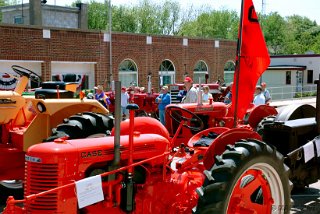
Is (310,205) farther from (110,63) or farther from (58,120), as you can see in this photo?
(110,63)

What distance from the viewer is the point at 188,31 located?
2244 inches

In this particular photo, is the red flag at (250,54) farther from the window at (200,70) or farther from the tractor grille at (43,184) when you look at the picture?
the window at (200,70)

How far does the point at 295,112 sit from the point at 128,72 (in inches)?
727

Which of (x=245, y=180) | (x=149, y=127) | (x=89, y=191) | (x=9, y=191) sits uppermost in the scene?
(x=149, y=127)

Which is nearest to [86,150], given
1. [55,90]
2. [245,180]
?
[245,180]

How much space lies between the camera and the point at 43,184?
3.48 metres

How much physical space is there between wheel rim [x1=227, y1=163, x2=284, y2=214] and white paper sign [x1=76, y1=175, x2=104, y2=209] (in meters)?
1.35

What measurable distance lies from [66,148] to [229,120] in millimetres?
5118

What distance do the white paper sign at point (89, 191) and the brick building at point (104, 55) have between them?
53.1 feet

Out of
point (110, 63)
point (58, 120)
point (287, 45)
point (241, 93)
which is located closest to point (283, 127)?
point (241, 93)

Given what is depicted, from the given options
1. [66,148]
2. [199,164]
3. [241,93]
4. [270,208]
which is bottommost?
[270,208]

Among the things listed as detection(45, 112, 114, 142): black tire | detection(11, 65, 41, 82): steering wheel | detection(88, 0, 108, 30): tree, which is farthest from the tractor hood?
detection(88, 0, 108, 30): tree

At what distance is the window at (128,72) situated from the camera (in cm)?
2401

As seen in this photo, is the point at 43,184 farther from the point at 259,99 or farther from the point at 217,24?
the point at 217,24
